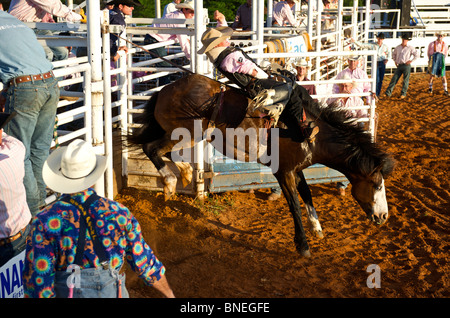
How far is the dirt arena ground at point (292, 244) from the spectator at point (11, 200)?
A: 1653 millimetres

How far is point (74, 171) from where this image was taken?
309 cm

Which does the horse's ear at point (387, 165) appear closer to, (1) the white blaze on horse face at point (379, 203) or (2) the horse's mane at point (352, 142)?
(2) the horse's mane at point (352, 142)

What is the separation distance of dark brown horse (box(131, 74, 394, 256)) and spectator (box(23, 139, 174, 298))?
3505 mm

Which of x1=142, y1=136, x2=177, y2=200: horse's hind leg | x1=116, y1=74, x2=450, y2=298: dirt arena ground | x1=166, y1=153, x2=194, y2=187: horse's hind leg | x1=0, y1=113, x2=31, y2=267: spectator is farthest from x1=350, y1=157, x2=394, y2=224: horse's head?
x1=0, y1=113, x2=31, y2=267: spectator

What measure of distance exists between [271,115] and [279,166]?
65cm

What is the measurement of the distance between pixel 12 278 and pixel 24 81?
5.79 feet

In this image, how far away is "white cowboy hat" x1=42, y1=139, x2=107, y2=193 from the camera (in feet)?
10.1

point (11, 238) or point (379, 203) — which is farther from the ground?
point (11, 238)

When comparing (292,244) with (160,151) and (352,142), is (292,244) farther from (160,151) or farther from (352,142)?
(160,151)

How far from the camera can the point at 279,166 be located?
655 cm

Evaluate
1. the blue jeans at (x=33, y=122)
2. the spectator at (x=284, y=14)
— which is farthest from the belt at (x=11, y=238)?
the spectator at (x=284, y=14)

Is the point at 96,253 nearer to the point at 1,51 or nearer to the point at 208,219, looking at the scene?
the point at 1,51

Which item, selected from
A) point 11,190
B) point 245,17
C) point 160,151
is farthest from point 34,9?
point 245,17
